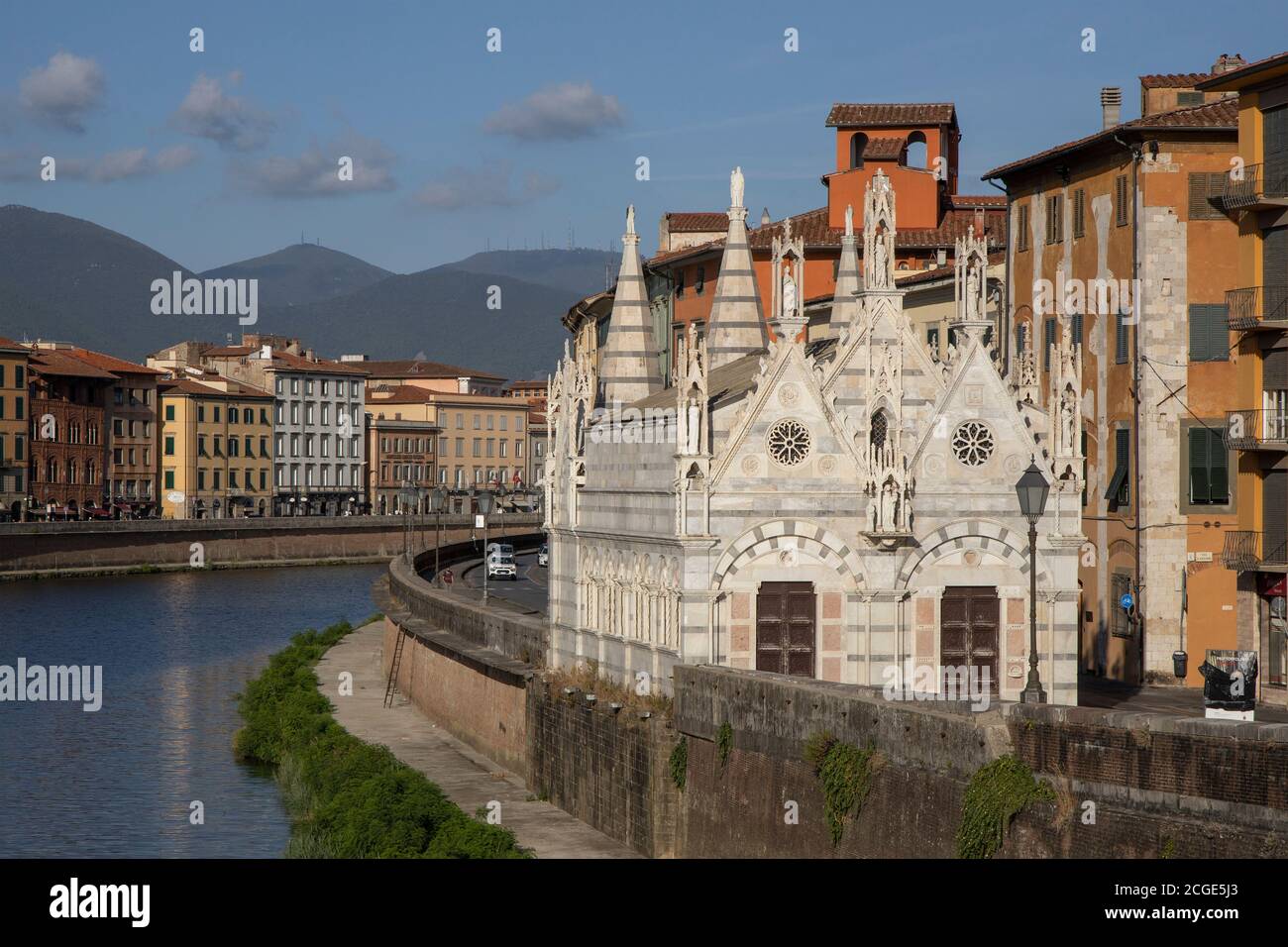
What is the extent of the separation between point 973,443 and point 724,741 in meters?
6.88

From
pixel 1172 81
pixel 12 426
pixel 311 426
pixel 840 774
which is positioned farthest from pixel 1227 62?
pixel 311 426

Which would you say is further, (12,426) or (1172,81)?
(12,426)

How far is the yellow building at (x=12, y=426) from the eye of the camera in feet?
421

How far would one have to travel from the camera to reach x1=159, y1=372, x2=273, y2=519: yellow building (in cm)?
14912

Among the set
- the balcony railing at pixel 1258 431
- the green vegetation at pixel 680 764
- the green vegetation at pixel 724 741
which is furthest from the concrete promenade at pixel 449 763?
the balcony railing at pixel 1258 431

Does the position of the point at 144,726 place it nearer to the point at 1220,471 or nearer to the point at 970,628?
the point at 1220,471

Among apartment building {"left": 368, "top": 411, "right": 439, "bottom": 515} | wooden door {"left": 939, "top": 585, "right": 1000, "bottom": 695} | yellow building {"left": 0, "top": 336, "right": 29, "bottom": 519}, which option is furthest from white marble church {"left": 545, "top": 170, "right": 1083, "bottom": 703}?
apartment building {"left": 368, "top": 411, "right": 439, "bottom": 515}

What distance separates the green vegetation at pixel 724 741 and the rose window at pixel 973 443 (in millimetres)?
6436

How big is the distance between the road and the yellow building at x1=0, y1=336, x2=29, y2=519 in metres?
43.9

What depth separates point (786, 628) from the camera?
32875 mm

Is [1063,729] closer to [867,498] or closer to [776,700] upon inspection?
[776,700]

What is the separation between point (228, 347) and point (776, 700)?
15317 cm

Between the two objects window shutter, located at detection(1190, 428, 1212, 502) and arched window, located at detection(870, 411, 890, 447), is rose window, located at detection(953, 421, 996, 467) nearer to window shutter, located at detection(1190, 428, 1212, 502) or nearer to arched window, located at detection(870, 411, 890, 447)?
arched window, located at detection(870, 411, 890, 447)

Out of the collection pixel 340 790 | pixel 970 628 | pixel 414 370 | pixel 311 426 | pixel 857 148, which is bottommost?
pixel 340 790
